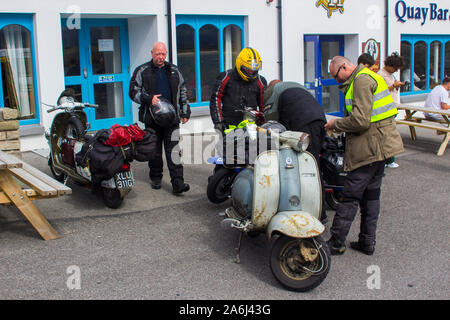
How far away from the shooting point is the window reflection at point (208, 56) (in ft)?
37.7

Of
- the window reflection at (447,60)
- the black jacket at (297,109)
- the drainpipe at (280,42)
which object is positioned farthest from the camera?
the window reflection at (447,60)

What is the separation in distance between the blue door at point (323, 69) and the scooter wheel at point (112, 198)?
7218 millimetres

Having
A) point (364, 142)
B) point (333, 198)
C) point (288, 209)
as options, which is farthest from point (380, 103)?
point (333, 198)

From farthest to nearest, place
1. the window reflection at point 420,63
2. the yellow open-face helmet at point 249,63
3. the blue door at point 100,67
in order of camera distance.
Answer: the window reflection at point 420,63 → the blue door at point 100,67 → the yellow open-face helmet at point 249,63

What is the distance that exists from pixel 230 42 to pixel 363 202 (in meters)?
7.33

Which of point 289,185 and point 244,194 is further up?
point 289,185

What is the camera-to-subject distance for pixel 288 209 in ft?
15.1

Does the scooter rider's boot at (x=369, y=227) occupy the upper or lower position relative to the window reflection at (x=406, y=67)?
lower

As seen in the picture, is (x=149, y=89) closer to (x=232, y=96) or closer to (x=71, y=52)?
(x=232, y=96)

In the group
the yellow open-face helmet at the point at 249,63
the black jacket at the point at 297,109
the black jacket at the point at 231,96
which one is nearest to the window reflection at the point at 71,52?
the black jacket at the point at 231,96

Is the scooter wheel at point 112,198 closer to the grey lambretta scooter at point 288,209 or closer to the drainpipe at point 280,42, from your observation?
the grey lambretta scooter at point 288,209

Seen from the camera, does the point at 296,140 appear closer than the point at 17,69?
Yes

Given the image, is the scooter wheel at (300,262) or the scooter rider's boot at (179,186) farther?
the scooter rider's boot at (179,186)
